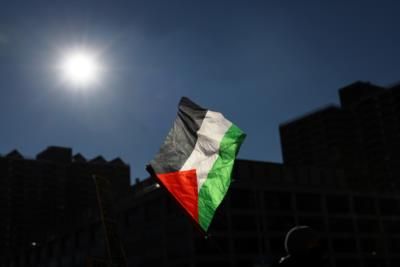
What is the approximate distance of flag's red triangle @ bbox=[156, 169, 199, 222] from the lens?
9820 mm

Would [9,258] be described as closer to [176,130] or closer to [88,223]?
[88,223]

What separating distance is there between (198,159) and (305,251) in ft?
25.7

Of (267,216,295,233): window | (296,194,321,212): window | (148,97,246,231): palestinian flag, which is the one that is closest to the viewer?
(148,97,246,231): palestinian flag

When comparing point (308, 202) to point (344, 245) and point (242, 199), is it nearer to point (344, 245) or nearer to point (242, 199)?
point (344, 245)

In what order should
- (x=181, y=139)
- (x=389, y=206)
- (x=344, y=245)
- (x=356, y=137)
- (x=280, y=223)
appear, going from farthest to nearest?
(x=356, y=137)
(x=389, y=206)
(x=344, y=245)
(x=280, y=223)
(x=181, y=139)

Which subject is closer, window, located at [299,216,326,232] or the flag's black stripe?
the flag's black stripe

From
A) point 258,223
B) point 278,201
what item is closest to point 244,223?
point 258,223

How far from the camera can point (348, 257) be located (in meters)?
83.6

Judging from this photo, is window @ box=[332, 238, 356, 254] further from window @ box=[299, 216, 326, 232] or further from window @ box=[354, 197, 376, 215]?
window @ box=[354, 197, 376, 215]

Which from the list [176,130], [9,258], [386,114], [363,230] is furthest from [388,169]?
[176,130]

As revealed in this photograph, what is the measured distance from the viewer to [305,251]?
2863 mm

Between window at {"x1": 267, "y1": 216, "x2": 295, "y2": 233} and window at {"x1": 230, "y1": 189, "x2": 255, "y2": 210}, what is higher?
window at {"x1": 230, "y1": 189, "x2": 255, "y2": 210}

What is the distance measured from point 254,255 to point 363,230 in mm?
22585

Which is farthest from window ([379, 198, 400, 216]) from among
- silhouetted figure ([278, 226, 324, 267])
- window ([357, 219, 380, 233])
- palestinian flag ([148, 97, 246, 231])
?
silhouetted figure ([278, 226, 324, 267])
